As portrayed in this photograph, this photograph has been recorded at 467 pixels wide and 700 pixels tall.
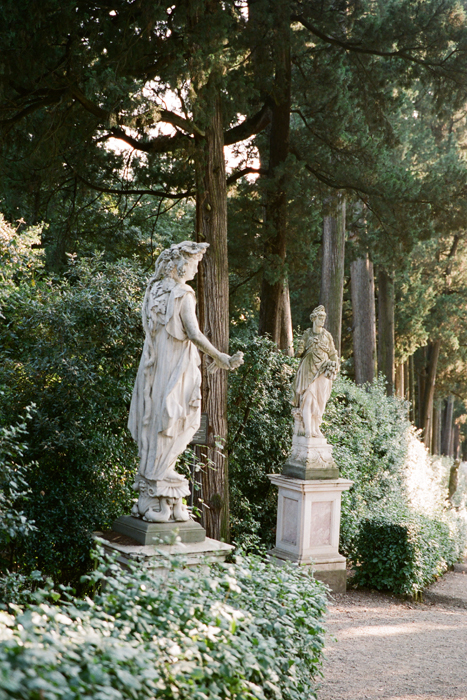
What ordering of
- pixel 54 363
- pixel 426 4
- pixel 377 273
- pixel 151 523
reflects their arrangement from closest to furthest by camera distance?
pixel 151 523 → pixel 54 363 → pixel 426 4 → pixel 377 273

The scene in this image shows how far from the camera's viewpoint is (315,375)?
8.76 meters

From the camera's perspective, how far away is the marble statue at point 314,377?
875 cm

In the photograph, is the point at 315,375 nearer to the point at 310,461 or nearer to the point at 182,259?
the point at 310,461

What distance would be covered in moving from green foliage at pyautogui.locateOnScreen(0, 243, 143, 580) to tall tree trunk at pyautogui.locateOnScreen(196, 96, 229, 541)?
1.14 metres

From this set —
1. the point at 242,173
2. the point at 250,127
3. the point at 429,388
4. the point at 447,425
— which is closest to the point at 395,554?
the point at 242,173

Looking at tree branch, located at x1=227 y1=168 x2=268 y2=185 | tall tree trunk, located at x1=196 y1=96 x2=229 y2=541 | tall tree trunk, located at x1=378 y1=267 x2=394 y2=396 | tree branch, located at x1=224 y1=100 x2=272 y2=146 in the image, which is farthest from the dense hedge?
tall tree trunk, located at x1=378 y1=267 x2=394 y2=396

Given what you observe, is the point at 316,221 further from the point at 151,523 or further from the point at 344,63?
the point at 151,523

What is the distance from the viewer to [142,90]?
23.3 ft

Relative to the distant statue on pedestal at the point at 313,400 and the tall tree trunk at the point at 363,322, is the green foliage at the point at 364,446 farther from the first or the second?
the tall tree trunk at the point at 363,322

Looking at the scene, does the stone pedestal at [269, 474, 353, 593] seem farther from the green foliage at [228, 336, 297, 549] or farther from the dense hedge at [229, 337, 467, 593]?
the green foliage at [228, 336, 297, 549]

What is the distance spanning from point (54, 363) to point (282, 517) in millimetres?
3853

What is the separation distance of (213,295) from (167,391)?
3371 millimetres

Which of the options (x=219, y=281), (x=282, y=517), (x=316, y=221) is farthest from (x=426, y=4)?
(x=282, y=517)

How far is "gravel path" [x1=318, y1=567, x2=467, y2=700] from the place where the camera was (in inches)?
209
